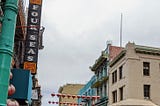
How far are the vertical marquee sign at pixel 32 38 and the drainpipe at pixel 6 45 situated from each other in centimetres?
1665

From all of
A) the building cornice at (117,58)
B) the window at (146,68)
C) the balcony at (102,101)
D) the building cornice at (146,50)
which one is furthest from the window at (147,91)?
the balcony at (102,101)

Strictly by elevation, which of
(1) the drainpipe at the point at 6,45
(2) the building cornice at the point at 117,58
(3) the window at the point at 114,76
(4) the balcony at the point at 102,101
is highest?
(2) the building cornice at the point at 117,58

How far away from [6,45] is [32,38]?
17.1m

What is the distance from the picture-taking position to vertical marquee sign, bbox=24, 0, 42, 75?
20597 mm

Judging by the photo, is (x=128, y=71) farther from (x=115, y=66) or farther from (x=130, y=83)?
(x=115, y=66)

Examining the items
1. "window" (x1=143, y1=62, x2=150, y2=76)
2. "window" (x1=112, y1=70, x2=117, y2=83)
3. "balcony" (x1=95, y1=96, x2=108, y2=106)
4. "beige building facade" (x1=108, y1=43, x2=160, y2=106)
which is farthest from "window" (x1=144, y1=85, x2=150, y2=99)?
"balcony" (x1=95, y1=96, x2=108, y2=106)

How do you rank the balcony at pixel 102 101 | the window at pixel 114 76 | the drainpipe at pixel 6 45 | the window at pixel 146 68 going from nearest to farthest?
the drainpipe at pixel 6 45
the window at pixel 146 68
the window at pixel 114 76
the balcony at pixel 102 101

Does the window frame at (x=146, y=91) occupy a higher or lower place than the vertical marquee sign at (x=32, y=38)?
lower

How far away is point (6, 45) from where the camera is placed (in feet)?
12.7

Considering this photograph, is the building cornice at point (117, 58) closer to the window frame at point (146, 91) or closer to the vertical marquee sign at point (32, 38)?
the window frame at point (146, 91)

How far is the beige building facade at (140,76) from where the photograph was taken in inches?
1384

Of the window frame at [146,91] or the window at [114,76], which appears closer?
the window frame at [146,91]

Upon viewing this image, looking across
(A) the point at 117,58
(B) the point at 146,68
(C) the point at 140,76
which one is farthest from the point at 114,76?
(C) the point at 140,76

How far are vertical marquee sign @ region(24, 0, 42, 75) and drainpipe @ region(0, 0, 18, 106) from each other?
16.7 meters
